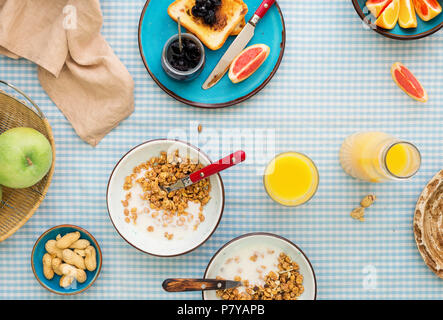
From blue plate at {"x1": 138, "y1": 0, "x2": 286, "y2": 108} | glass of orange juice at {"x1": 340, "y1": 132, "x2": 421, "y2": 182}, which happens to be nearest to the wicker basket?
blue plate at {"x1": 138, "y1": 0, "x2": 286, "y2": 108}

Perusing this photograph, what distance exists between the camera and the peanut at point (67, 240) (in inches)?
43.1

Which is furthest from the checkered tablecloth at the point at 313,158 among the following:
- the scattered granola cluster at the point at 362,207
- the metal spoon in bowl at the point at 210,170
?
the metal spoon in bowl at the point at 210,170

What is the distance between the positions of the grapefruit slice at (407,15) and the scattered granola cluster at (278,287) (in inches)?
28.1

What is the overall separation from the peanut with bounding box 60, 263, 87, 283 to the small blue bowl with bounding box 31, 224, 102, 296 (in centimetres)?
2

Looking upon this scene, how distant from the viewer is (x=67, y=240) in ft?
3.59

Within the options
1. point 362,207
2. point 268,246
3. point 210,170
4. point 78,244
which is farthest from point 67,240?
point 362,207

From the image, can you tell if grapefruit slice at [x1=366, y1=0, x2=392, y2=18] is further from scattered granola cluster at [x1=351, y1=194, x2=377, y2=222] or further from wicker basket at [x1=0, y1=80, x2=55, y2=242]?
wicker basket at [x1=0, y1=80, x2=55, y2=242]

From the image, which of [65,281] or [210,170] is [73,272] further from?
[210,170]

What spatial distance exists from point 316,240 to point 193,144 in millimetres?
455

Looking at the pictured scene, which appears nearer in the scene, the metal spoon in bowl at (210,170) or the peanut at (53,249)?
the metal spoon in bowl at (210,170)

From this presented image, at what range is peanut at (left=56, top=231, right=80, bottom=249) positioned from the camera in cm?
109

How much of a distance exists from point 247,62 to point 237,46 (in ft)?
0.18

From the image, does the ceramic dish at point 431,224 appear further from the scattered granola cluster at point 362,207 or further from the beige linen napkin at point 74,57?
the beige linen napkin at point 74,57
